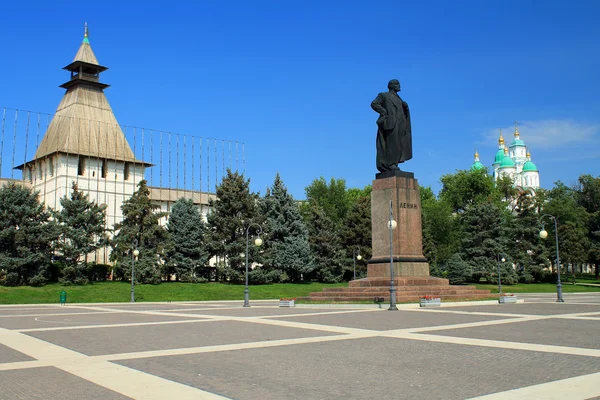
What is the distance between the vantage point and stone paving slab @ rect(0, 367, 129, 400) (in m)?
6.79

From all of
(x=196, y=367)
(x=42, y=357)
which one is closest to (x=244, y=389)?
(x=196, y=367)

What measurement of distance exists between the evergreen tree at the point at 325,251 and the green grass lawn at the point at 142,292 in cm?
591

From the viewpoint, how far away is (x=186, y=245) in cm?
4975

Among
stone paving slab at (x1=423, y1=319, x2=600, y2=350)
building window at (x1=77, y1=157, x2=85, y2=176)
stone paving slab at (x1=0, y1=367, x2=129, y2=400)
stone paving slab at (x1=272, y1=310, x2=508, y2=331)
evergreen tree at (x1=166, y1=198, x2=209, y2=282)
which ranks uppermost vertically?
building window at (x1=77, y1=157, x2=85, y2=176)

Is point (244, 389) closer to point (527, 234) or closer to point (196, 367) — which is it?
point (196, 367)

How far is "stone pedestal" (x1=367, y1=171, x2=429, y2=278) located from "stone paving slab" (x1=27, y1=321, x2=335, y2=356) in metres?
10.3

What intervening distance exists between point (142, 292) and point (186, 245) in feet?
28.5

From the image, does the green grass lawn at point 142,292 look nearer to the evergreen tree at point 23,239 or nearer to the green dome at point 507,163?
the evergreen tree at point 23,239

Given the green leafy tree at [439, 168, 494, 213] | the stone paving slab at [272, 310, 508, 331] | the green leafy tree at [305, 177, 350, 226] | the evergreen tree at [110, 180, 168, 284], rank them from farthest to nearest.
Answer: the green leafy tree at [439, 168, 494, 213], the green leafy tree at [305, 177, 350, 226], the evergreen tree at [110, 180, 168, 284], the stone paving slab at [272, 310, 508, 331]

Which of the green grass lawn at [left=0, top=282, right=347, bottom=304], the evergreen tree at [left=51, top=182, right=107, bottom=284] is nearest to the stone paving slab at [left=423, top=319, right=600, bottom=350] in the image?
the green grass lawn at [left=0, top=282, right=347, bottom=304]

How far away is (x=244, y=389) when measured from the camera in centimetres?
712

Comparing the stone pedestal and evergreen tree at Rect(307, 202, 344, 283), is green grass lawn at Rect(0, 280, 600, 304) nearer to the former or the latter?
evergreen tree at Rect(307, 202, 344, 283)

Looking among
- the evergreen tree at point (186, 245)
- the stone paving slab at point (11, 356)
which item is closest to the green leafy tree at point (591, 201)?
the evergreen tree at point (186, 245)

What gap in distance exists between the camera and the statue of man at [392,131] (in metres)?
26.6
